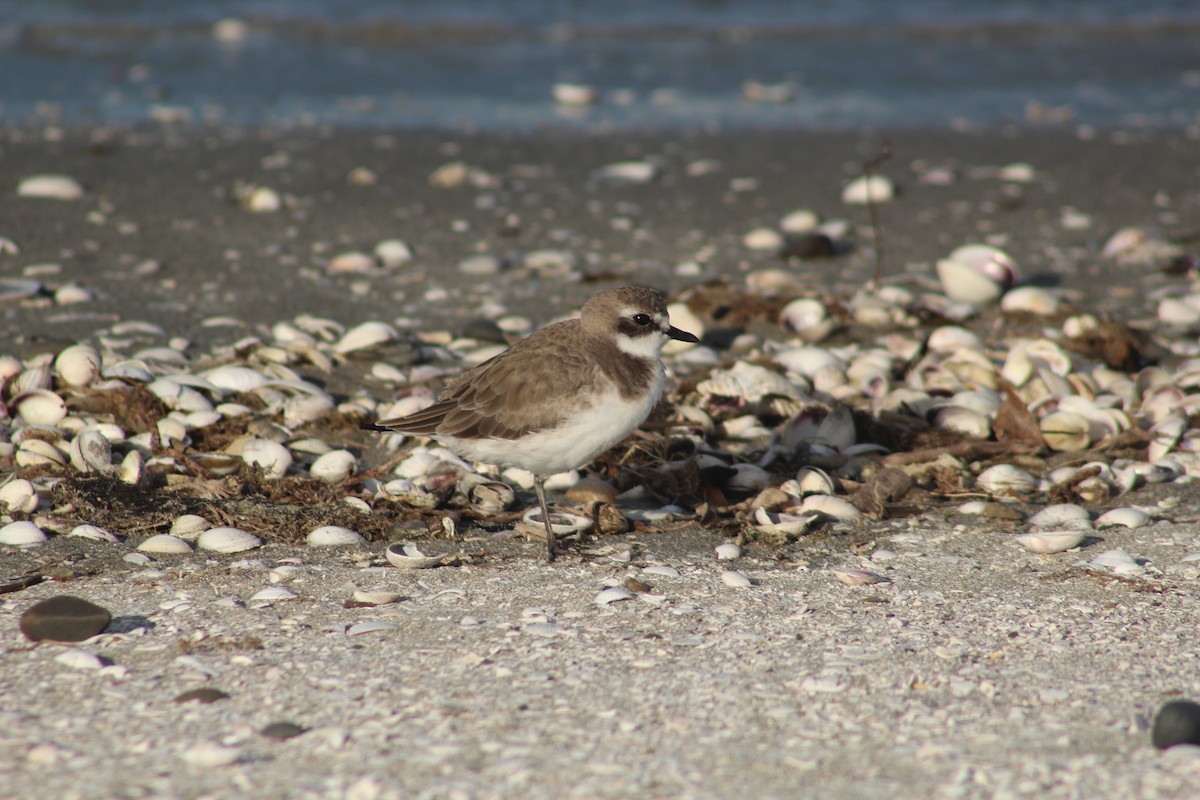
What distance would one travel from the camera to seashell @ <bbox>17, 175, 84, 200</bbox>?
29.8ft

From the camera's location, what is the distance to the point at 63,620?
3920 mm

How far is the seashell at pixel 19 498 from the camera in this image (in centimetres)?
483

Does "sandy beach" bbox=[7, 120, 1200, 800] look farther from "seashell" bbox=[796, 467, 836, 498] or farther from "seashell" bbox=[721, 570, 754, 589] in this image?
"seashell" bbox=[796, 467, 836, 498]

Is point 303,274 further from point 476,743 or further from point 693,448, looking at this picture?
point 476,743

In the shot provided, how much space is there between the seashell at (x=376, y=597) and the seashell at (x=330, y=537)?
0.49m

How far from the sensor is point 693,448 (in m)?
5.61

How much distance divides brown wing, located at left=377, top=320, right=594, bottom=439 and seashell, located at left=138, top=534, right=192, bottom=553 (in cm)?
94

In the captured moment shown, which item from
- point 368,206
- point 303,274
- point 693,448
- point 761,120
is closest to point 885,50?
point 761,120

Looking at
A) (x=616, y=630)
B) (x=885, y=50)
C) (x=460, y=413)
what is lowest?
(x=616, y=630)

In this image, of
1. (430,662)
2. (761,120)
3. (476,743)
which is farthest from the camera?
(761,120)

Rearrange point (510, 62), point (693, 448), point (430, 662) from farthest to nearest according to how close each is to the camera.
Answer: point (510, 62) < point (693, 448) < point (430, 662)

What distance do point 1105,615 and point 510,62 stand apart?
12969 millimetres

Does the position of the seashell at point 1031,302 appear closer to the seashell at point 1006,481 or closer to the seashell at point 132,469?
the seashell at point 1006,481

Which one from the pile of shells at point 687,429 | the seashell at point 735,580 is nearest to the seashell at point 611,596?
the seashell at point 735,580
